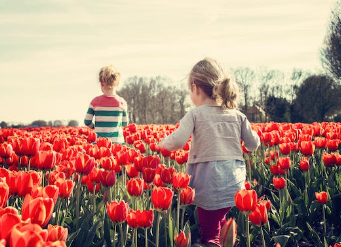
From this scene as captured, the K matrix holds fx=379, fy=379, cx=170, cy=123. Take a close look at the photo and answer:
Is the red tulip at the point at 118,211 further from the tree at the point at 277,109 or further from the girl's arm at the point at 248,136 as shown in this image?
the tree at the point at 277,109

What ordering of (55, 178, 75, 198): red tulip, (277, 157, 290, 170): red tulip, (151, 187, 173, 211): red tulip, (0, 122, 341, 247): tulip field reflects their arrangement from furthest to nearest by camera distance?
(277, 157, 290, 170): red tulip, (55, 178, 75, 198): red tulip, (151, 187, 173, 211): red tulip, (0, 122, 341, 247): tulip field

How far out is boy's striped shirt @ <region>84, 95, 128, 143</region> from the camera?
21.1 feet

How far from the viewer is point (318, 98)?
36.4 metres

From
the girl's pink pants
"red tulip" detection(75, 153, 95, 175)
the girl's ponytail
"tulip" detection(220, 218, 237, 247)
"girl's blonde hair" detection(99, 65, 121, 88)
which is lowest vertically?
the girl's pink pants

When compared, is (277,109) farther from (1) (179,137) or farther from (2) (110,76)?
(1) (179,137)

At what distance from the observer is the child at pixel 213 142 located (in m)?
3.51

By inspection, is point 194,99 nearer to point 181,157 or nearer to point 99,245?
point 181,157

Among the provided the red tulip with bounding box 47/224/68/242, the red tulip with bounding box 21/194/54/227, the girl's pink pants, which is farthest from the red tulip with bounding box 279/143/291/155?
the red tulip with bounding box 21/194/54/227

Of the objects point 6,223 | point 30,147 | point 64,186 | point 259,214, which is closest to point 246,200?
point 259,214

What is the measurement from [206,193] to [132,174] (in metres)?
0.73

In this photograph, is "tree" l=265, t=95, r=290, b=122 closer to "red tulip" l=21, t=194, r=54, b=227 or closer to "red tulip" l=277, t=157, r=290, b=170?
"red tulip" l=277, t=157, r=290, b=170

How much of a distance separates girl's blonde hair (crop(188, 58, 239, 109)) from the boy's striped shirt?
2.83 meters

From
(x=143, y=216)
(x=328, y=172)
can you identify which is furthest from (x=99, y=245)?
(x=328, y=172)

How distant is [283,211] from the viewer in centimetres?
412
